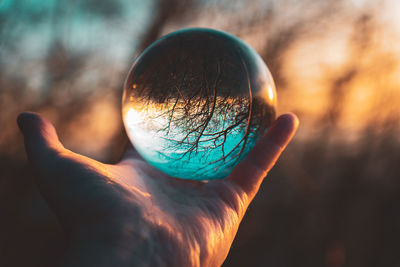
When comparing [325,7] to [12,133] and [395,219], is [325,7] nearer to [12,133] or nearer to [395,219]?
[395,219]

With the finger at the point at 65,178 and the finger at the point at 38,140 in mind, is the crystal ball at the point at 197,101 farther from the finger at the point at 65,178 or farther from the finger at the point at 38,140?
the finger at the point at 38,140

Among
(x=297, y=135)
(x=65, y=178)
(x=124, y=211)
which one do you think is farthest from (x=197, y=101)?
(x=297, y=135)

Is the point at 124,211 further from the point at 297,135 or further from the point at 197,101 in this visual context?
the point at 297,135

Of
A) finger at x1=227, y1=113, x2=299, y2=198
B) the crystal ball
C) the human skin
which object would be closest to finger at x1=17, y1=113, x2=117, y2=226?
the human skin

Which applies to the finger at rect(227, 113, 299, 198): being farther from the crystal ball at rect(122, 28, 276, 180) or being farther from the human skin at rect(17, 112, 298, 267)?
the crystal ball at rect(122, 28, 276, 180)

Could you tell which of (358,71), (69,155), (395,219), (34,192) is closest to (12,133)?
(34,192)

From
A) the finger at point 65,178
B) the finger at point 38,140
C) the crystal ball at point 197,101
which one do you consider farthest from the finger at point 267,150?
the finger at point 38,140
